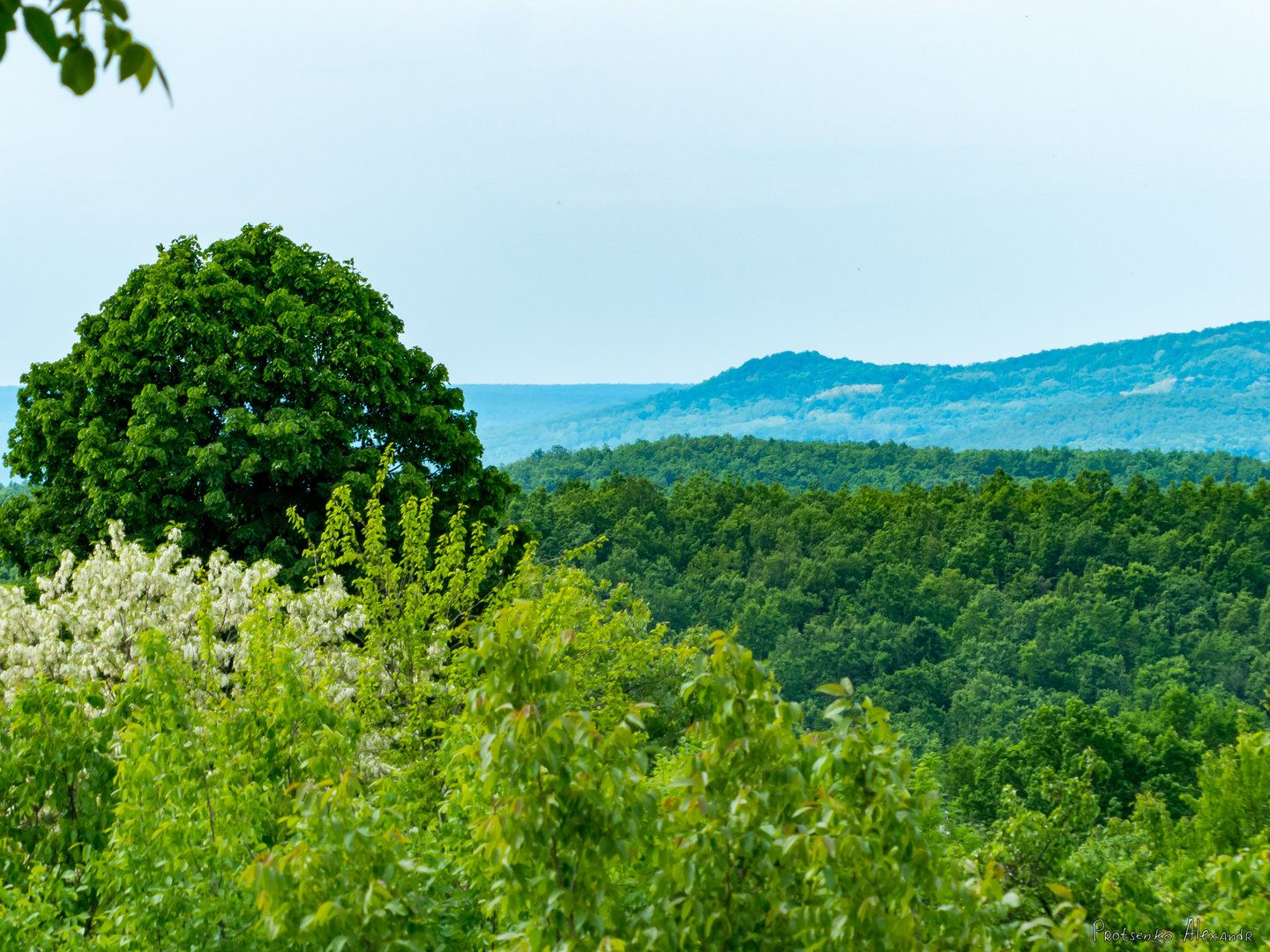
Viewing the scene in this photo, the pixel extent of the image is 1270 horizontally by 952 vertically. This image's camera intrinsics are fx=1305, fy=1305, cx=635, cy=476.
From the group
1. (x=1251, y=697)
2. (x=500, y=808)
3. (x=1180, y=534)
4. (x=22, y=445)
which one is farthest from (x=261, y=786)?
(x=1180, y=534)

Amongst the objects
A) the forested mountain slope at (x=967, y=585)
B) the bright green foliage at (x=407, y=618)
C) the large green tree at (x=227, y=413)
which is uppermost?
the large green tree at (x=227, y=413)

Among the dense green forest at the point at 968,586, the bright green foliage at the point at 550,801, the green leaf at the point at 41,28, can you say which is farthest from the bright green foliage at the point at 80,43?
the dense green forest at the point at 968,586

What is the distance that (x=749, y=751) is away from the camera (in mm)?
5020

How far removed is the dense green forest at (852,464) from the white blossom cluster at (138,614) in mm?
97840

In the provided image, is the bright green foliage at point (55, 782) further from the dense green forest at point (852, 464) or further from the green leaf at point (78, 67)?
the dense green forest at point (852, 464)

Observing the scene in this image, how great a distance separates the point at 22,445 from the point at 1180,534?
65.3m

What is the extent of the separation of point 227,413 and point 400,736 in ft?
24.9

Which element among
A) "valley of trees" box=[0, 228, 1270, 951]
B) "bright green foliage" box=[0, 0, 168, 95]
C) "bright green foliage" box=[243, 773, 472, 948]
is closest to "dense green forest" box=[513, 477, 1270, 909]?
"valley of trees" box=[0, 228, 1270, 951]

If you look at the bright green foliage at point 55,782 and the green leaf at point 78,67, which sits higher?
the green leaf at point 78,67

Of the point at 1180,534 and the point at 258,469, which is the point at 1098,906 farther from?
the point at 1180,534

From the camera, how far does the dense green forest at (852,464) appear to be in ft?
393

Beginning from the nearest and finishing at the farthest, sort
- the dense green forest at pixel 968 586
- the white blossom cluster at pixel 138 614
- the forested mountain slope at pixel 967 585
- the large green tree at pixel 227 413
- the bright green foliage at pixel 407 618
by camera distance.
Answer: the bright green foliage at pixel 407 618, the white blossom cluster at pixel 138 614, the large green tree at pixel 227 413, the dense green forest at pixel 968 586, the forested mountain slope at pixel 967 585

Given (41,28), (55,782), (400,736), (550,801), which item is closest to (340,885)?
(550,801)

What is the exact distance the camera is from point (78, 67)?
3.14 meters
